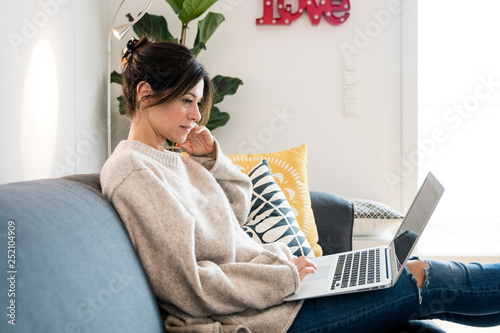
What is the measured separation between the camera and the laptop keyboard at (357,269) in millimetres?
1200

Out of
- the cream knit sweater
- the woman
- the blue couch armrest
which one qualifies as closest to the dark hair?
the woman

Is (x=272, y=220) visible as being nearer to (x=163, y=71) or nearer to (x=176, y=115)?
(x=176, y=115)

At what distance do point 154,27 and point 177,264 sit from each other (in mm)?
1924

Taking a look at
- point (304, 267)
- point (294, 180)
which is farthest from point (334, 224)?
point (304, 267)

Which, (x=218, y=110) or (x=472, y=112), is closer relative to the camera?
(x=218, y=110)

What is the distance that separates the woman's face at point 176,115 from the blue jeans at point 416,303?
1.88 ft

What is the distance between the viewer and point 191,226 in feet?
3.72

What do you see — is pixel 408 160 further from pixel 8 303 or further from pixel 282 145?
pixel 8 303

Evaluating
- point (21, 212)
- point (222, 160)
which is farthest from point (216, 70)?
point (21, 212)

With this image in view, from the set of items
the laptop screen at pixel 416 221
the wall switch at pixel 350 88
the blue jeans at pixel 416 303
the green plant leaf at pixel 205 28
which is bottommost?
the blue jeans at pixel 416 303

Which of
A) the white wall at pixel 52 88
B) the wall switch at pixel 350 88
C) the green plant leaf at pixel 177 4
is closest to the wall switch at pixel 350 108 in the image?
the wall switch at pixel 350 88

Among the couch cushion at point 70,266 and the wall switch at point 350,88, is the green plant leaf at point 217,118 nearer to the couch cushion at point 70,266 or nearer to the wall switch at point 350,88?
the wall switch at point 350,88

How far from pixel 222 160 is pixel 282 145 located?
136 centimetres

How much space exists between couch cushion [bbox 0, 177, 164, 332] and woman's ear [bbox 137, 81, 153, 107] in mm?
393
